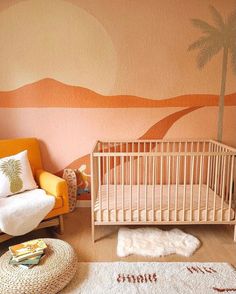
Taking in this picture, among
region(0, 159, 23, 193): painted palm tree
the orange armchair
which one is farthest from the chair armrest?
region(0, 159, 23, 193): painted palm tree

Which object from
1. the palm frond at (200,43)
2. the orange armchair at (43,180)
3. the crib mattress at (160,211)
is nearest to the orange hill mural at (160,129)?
the orange armchair at (43,180)

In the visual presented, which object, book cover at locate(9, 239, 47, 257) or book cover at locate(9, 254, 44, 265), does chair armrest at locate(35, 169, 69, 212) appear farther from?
book cover at locate(9, 254, 44, 265)

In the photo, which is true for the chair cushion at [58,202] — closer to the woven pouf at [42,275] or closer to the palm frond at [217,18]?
the woven pouf at [42,275]

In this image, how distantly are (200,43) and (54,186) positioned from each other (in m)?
2.18

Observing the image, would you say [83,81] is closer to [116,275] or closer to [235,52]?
[235,52]

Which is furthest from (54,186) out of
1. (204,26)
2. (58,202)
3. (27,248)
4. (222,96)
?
(204,26)

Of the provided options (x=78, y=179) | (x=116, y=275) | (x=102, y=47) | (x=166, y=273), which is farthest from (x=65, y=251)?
(x=102, y=47)

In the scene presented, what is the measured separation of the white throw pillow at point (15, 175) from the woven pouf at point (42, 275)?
70 cm

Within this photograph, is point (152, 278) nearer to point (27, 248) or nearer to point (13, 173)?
point (27, 248)

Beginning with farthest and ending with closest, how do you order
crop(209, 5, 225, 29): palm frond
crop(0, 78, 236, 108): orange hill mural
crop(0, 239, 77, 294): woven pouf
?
1. crop(0, 78, 236, 108): orange hill mural
2. crop(209, 5, 225, 29): palm frond
3. crop(0, 239, 77, 294): woven pouf

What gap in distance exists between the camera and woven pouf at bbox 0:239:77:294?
1639mm

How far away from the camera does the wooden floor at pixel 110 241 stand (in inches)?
85.2

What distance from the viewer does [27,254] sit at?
5.98 ft

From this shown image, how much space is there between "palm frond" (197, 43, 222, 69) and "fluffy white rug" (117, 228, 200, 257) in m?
1.84
